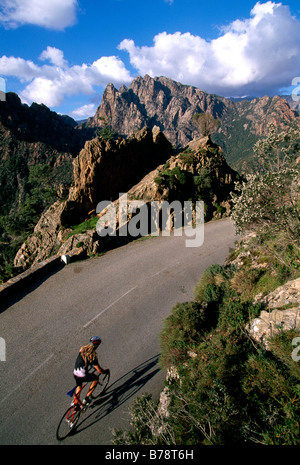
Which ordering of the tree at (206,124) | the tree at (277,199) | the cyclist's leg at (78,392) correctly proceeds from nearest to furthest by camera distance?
1. the cyclist's leg at (78,392)
2. the tree at (277,199)
3. the tree at (206,124)

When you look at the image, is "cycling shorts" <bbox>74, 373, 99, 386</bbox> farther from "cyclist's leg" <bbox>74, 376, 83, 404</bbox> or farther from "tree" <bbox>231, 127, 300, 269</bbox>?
"tree" <bbox>231, 127, 300, 269</bbox>

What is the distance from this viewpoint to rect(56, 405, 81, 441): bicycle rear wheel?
17.3 feet

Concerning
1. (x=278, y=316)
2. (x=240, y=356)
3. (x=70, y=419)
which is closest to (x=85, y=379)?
(x=70, y=419)

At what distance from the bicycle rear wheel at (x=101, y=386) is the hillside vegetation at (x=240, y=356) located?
125cm

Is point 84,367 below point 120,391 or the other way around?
the other way around

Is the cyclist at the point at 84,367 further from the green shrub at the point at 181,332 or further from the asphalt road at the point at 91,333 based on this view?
the green shrub at the point at 181,332

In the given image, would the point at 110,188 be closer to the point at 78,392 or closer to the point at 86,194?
the point at 86,194

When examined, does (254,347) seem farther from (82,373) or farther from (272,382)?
(82,373)

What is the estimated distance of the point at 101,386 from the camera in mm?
6406

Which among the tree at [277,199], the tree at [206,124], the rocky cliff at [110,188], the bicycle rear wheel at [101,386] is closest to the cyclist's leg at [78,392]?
the bicycle rear wheel at [101,386]

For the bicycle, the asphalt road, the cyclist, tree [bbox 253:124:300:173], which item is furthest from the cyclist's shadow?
tree [bbox 253:124:300:173]

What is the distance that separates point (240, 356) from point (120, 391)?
11.6ft

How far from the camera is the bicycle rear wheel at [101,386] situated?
243 inches
